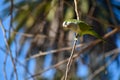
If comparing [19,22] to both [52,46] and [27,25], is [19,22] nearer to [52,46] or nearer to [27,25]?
[27,25]

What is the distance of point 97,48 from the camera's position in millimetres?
6469

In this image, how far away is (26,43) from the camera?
759cm

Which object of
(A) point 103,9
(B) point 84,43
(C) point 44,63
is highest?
(B) point 84,43

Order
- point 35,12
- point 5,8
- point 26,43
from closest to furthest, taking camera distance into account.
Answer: point 35,12, point 5,8, point 26,43

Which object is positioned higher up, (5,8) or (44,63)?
(5,8)

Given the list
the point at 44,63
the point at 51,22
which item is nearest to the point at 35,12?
the point at 51,22

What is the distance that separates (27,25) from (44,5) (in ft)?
5.13

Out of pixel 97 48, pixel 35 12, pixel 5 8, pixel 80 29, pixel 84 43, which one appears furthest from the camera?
pixel 5 8

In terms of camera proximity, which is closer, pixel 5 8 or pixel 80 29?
pixel 80 29

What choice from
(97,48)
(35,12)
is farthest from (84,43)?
(97,48)

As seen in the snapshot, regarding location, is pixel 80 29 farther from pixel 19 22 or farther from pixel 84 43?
pixel 19 22

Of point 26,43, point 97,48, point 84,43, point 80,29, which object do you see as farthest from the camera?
point 26,43

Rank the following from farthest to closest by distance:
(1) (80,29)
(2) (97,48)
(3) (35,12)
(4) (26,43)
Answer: (4) (26,43) → (2) (97,48) → (3) (35,12) → (1) (80,29)

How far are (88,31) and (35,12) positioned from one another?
4.95 m
